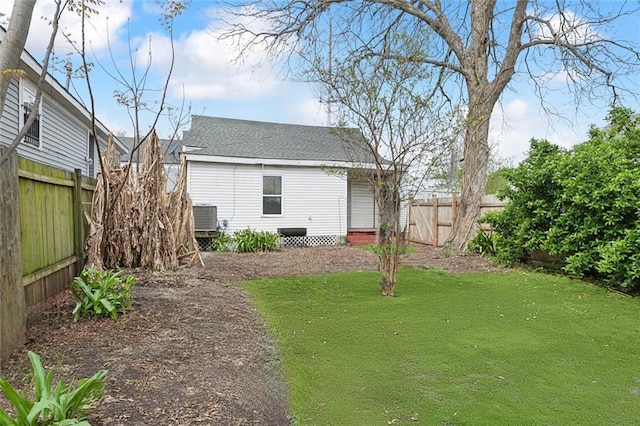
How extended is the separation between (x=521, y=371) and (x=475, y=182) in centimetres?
825

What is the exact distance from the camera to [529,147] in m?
9.26

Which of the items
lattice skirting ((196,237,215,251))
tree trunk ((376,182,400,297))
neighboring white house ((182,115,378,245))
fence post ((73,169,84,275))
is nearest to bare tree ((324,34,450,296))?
tree trunk ((376,182,400,297))

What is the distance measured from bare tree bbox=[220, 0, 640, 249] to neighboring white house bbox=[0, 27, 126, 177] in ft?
16.4

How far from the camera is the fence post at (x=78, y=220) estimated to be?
600 centimetres

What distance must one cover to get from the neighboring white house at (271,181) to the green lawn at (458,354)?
7.63 meters

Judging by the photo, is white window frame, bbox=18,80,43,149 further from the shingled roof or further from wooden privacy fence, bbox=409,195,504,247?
wooden privacy fence, bbox=409,195,504,247

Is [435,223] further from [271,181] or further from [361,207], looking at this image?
[271,181]

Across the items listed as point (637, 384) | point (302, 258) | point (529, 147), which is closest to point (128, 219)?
point (302, 258)

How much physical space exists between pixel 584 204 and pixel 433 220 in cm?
720

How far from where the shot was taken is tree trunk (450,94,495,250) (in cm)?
1092

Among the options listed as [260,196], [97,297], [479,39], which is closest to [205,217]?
[260,196]

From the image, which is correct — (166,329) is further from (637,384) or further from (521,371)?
(637,384)

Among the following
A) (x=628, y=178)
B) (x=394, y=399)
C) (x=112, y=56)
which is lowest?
(x=394, y=399)

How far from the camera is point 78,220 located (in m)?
6.12
